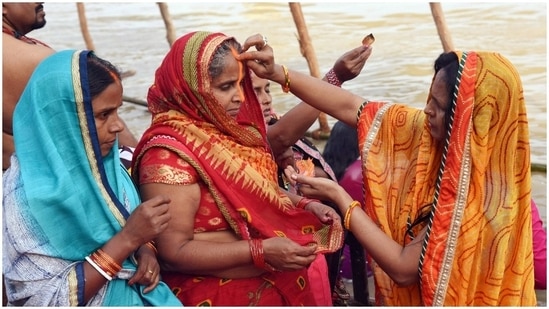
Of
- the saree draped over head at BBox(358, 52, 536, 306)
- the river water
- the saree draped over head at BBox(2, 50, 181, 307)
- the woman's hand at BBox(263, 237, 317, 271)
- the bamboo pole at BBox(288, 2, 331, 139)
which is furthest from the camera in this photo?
the river water

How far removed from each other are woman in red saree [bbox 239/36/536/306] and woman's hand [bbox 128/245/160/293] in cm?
56

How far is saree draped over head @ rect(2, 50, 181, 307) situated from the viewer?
2.43 metres

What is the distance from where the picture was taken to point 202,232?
9.13ft

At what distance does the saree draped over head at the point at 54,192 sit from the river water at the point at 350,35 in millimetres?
5618

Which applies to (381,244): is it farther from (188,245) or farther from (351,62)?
(351,62)

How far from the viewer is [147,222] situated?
8.07 ft

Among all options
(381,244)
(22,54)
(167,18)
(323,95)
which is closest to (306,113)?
(323,95)

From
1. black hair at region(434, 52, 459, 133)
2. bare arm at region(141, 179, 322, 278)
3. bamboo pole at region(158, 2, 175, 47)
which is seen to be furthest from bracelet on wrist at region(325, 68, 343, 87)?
bamboo pole at region(158, 2, 175, 47)

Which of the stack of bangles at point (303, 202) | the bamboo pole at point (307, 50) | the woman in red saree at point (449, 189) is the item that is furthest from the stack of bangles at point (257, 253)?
the bamboo pole at point (307, 50)

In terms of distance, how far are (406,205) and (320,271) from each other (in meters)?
0.55

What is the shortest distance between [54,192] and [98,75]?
0.38m

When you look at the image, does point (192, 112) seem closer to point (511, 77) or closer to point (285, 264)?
point (285, 264)

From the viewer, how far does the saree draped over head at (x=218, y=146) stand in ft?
8.97

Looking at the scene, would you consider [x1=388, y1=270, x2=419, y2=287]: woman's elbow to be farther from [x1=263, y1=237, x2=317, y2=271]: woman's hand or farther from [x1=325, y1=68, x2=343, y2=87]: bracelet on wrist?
[x1=325, y1=68, x2=343, y2=87]: bracelet on wrist
